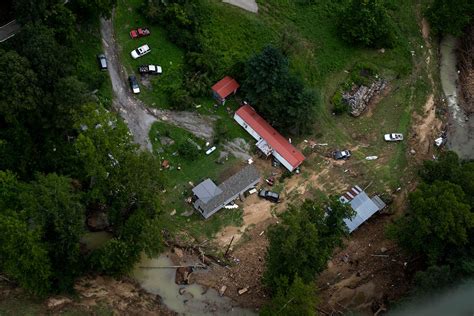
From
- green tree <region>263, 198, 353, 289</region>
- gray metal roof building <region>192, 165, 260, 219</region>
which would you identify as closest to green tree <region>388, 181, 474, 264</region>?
green tree <region>263, 198, 353, 289</region>

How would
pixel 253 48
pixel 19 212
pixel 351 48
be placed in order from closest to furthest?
pixel 19 212 < pixel 253 48 < pixel 351 48

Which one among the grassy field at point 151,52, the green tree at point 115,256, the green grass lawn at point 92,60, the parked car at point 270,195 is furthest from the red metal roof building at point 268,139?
the green tree at point 115,256

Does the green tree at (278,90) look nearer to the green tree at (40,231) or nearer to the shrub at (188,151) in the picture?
the shrub at (188,151)

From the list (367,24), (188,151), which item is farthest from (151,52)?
(367,24)

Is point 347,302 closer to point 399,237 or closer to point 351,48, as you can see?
point 399,237

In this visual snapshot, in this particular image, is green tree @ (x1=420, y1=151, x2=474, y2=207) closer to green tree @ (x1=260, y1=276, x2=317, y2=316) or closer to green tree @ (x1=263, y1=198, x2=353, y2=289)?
green tree @ (x1=263, y1=198, x2=353, y2=289)

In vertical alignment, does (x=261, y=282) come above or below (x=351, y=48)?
below

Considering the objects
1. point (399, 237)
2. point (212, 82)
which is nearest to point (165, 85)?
point (212, 82)

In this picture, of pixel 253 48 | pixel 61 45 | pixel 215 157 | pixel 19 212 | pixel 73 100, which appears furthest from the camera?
pixel 253 48
